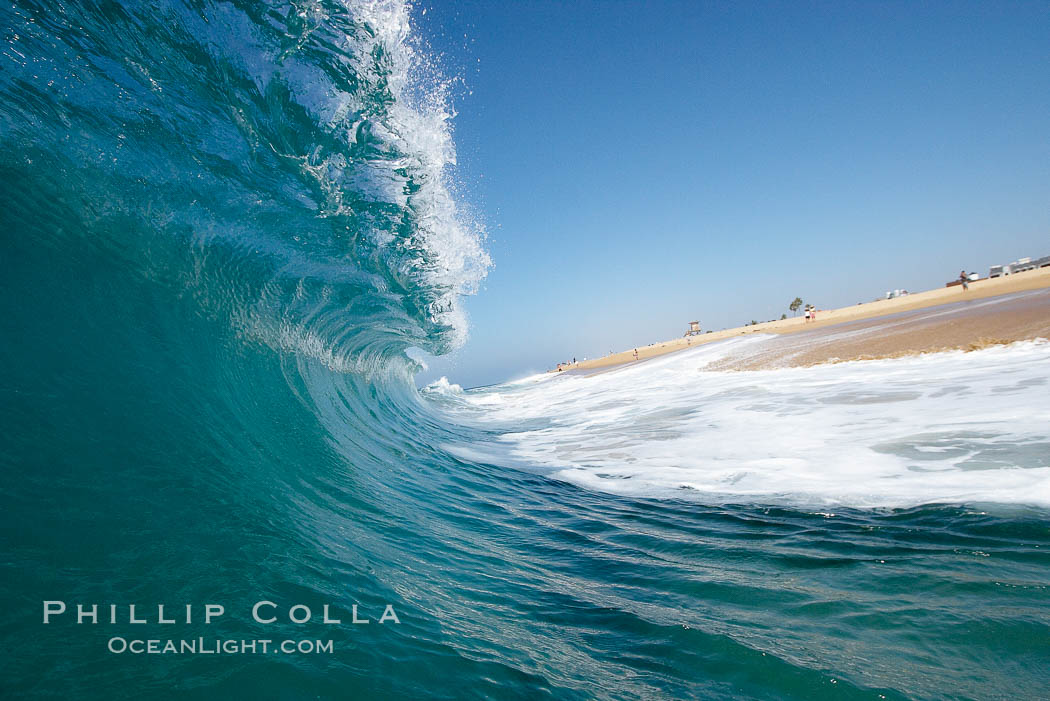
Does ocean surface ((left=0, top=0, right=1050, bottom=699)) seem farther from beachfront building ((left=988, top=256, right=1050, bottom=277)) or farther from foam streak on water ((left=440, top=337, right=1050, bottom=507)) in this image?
beachfront building ((left=988, top=256, right=1050, bottom=277))

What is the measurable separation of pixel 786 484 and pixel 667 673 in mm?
2620

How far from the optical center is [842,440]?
462cm

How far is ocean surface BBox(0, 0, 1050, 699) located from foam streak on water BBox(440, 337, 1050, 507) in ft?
0.17

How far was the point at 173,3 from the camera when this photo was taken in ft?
8.74

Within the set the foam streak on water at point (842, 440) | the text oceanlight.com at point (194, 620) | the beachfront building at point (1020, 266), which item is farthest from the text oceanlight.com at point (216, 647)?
the beachfront building at point (1020, 266)

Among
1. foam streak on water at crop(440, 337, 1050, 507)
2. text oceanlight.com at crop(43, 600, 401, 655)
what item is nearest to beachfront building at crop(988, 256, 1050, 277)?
foam streak on water at crop(440, 337, 1050, 507)

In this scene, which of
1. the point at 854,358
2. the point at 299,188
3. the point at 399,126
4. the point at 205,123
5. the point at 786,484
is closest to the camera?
the point at 205,123

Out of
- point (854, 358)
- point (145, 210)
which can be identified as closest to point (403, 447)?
point (145, 210)

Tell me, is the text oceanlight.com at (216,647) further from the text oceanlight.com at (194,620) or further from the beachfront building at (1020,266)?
the beachfront building at (1020,266)

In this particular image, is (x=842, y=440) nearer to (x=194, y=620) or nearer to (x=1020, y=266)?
(x=194, y=620)

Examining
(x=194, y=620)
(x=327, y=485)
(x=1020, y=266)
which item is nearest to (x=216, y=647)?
(x=194, y=620)

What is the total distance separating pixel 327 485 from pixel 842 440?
5.26 metres

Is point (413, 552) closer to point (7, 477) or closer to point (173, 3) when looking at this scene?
point (7, 477)

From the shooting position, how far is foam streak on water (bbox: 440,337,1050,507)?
3.27 metres
